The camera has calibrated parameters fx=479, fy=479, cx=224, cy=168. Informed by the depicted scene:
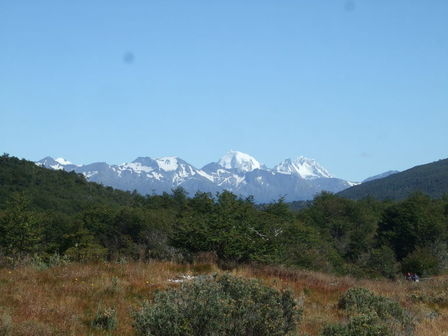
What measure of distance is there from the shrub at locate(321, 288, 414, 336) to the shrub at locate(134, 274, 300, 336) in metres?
0.81

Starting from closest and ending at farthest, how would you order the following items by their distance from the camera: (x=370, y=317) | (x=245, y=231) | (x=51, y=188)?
1. (x=370, y=317)
2. (x=245, y=231)
3. (x=51, y=188)

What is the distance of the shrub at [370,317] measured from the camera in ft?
→ 21.8

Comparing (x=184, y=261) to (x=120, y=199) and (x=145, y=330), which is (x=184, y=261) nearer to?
(x=145, y=330)

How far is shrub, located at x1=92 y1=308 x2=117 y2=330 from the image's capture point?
7.24 meters

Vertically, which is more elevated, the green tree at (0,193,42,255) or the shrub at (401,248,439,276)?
the green tree at (0,193,42,255)

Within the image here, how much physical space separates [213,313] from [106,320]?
2606 millimetres

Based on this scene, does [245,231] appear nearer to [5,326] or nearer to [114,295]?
[114,295]

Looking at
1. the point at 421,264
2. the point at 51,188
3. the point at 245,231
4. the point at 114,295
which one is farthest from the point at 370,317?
the point at 51,188

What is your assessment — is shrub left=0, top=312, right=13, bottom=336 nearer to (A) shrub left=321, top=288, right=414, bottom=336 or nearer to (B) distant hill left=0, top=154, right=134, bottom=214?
(A) shrub left=321, top=288, right=414, bottom=336

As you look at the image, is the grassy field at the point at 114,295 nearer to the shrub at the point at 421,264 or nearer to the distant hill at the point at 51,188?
the shrub at the point at 421,264

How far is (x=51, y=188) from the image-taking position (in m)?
121

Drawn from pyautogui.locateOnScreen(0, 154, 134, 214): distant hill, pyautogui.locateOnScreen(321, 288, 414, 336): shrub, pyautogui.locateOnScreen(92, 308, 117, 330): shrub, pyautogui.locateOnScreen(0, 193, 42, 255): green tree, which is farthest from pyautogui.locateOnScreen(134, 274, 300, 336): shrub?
pyautogui.locateOnScreen(0, 154, 134, 214): distant hill

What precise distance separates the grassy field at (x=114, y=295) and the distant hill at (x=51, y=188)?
289ft

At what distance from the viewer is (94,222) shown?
73.3m
